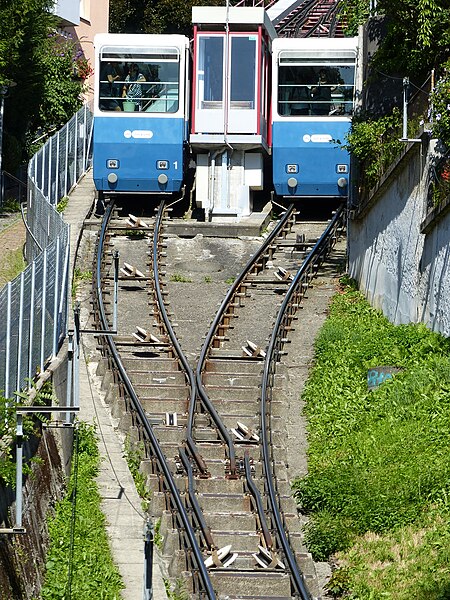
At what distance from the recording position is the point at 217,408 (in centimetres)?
1923

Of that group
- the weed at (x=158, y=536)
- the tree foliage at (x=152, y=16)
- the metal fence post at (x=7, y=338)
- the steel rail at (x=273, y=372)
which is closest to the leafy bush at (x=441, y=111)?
the steel rail at (x=273, y=372)

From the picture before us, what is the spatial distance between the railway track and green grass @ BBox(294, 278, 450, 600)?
1.44 ft

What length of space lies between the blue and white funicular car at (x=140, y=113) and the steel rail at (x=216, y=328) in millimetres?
2549

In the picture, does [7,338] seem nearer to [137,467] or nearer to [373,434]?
[137,467]

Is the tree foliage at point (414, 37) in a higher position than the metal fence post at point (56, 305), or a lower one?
higher

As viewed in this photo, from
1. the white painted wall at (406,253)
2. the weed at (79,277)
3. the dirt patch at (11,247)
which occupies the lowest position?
the weed at (79,277)

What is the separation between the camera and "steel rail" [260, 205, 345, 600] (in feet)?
47.1

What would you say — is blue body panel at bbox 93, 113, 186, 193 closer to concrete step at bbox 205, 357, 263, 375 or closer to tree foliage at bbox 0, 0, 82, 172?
tree foliage at bbox 0, 0, 82, 172

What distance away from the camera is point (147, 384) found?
19.8 m

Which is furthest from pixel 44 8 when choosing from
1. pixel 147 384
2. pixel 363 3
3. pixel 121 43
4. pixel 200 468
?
pixel 200 468

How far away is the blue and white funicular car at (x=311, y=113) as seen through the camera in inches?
1157

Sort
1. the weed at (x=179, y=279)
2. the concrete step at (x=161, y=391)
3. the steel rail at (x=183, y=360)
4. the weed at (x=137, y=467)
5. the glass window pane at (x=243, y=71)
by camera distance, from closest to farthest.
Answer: the weed at (x=137, y=467), the steel rail at (x=183, y=360), the concrete step at (x=161, y=391), the weed at (x=179, y=279), the glass window pane at (x=243, y=71)

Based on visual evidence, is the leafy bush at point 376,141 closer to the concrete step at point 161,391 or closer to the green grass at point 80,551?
the concrete step at point 161,391

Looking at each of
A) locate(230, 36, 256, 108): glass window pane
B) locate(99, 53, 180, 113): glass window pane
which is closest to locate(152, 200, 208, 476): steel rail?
locate(99, 53, 180, 113): glass window pane
